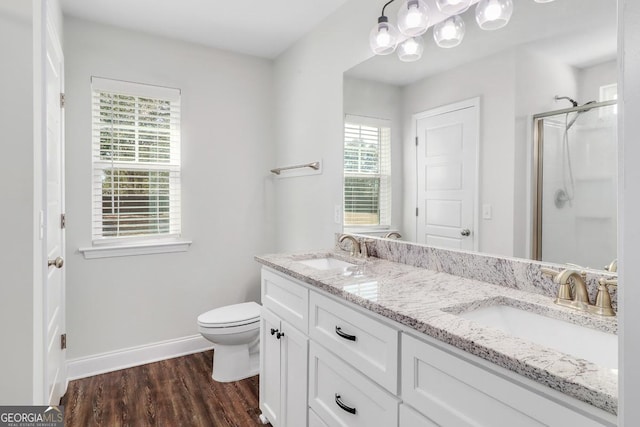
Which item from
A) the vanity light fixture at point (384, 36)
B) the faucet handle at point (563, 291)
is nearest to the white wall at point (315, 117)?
the vanity light fixture at point (384, 36)

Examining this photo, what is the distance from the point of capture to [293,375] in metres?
1.65

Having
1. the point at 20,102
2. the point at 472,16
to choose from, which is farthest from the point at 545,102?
the point at 20,102

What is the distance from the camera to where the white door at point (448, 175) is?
4.94 feet

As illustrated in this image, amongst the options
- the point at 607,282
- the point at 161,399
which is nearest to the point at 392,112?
the point at 607,282

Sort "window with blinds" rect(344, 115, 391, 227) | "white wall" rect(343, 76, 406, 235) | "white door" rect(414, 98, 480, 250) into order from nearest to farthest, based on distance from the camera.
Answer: "white door" rect(414, 98, 480, 250), "white wall" rect(343, 76, 406, 235), "window with blinds" rect(344, 115, 391, 227)

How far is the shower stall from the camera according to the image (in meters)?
1.10

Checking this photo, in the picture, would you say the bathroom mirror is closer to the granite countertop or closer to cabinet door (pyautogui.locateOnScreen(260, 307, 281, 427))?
the granite countertop

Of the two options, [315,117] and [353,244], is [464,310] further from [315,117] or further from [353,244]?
[315,117]

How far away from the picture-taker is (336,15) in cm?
236

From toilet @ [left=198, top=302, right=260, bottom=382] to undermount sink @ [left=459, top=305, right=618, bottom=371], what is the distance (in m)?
1.65

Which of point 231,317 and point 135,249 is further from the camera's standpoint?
point 135,249

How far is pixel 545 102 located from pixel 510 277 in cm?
64

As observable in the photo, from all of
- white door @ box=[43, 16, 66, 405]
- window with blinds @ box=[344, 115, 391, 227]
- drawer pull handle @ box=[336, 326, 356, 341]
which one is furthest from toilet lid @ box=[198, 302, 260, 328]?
drawer pull handle @ box=[336, 326, 356, 341]

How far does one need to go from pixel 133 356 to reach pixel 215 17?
253 centimetres
